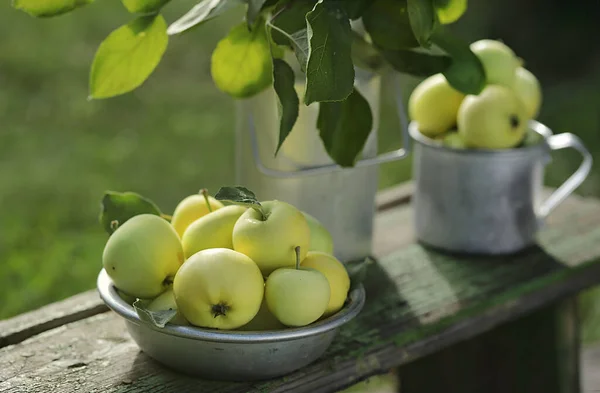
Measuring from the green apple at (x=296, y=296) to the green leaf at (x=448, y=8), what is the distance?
356 mm

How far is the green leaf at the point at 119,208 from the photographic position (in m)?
0.94

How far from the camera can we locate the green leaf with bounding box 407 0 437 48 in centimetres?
A: 86

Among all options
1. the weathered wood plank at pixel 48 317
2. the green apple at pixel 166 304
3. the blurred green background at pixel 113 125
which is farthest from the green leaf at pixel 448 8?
the blurred green background at pixel 113 125

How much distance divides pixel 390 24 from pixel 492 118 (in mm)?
259

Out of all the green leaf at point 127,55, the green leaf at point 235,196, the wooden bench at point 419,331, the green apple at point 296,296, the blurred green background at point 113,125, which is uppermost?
the green leaf at point 127,55

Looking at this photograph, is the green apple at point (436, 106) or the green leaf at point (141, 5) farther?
the green apple at point (436, 106)

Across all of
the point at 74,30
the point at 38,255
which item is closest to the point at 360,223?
the point at 38,255

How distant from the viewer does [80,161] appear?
2.50m

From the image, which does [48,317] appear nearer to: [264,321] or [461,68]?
[264,321]

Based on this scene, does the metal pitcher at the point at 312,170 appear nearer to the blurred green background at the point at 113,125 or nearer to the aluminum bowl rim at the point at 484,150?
the aluminum bowl rim at the point at 484,150

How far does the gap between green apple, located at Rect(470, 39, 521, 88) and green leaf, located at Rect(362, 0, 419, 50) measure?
0.80ft

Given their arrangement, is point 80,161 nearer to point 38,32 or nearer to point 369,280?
point 38,32

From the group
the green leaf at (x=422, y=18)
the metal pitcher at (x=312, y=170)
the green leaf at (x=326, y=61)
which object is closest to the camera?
the green leaf at (x=326, y=61)

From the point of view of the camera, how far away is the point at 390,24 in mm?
953
